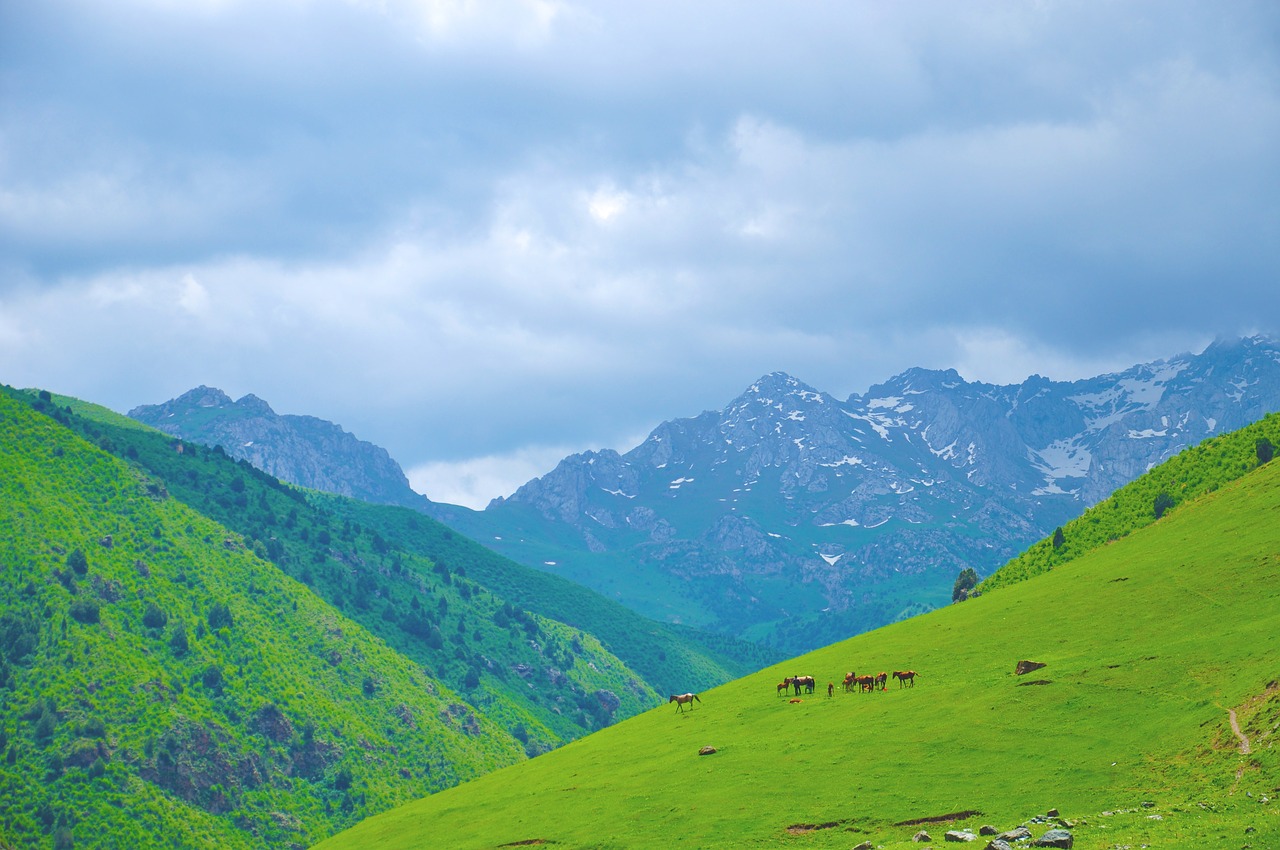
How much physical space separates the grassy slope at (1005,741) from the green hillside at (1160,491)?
10.6 metres

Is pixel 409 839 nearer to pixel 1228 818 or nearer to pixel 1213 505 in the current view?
pixel 1228 818

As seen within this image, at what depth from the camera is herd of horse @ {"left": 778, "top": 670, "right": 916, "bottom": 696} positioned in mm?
84000

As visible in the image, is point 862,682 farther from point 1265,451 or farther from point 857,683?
point 1265,451

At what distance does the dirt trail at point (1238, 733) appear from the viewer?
171ft

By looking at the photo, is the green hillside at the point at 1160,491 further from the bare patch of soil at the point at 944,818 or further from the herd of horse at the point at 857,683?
the bare patch of soil at the point at 944,818

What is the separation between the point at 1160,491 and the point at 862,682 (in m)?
52.0

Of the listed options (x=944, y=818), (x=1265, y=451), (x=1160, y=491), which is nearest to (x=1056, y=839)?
(x=944, y=818)

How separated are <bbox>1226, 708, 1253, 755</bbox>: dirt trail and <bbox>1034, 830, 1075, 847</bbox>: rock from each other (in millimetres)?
15053

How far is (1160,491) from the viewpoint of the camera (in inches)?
4648

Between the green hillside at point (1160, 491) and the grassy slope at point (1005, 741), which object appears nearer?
the grassy slope at point (1005, 741)

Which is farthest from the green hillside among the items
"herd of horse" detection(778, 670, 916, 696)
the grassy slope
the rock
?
the rock

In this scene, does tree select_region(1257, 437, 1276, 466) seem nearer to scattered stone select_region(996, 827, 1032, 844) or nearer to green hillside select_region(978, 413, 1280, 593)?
green hillside select_region(978, 413, 1280, 593)

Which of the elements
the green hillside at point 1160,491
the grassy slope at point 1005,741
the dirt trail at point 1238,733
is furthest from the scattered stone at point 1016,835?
the green hillside at point 1160,491

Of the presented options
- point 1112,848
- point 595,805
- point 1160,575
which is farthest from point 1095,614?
point 1112,848
